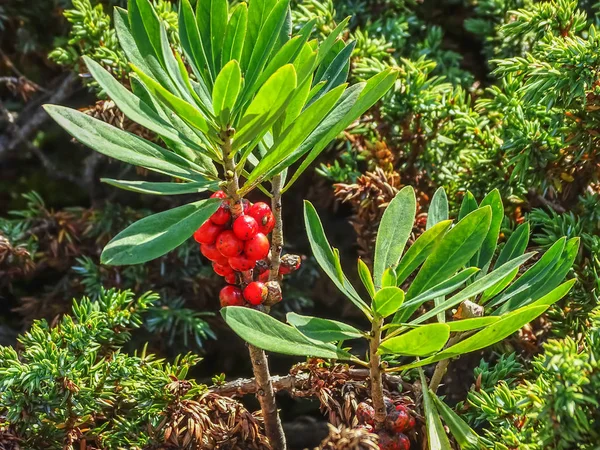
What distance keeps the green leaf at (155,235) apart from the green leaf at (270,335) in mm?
102

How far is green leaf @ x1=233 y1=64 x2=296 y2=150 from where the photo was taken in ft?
2.38

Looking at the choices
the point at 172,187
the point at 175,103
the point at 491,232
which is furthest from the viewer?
the point at 491,232

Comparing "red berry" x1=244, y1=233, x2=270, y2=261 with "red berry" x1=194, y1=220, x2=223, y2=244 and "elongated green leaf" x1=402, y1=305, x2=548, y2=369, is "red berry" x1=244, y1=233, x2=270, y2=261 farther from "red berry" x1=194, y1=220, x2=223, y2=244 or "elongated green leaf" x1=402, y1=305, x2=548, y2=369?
"elongated green leaf" x1=402, y1=305, x2=548, y2=369

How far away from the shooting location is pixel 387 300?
30.5 inches

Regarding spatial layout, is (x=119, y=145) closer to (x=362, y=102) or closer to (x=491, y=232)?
(x=362, y=102)

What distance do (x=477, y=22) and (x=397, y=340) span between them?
97 cm

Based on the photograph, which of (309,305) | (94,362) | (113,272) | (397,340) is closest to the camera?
(397,340)

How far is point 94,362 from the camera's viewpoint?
42.0 inches

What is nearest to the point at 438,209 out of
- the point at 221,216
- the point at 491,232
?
the point at 491,232

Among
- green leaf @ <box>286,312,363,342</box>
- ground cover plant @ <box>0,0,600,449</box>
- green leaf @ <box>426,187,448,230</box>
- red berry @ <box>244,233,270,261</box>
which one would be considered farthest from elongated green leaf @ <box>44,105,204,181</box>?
green leaf @ <box>426,187,448,230</box>

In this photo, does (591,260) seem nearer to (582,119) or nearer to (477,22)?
(582,119)

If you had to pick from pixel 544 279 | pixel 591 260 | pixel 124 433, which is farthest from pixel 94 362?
pixel 591 260

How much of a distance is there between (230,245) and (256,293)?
69 mm

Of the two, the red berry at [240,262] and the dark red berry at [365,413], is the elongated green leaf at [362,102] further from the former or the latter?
the dark red berry at [365,413]
